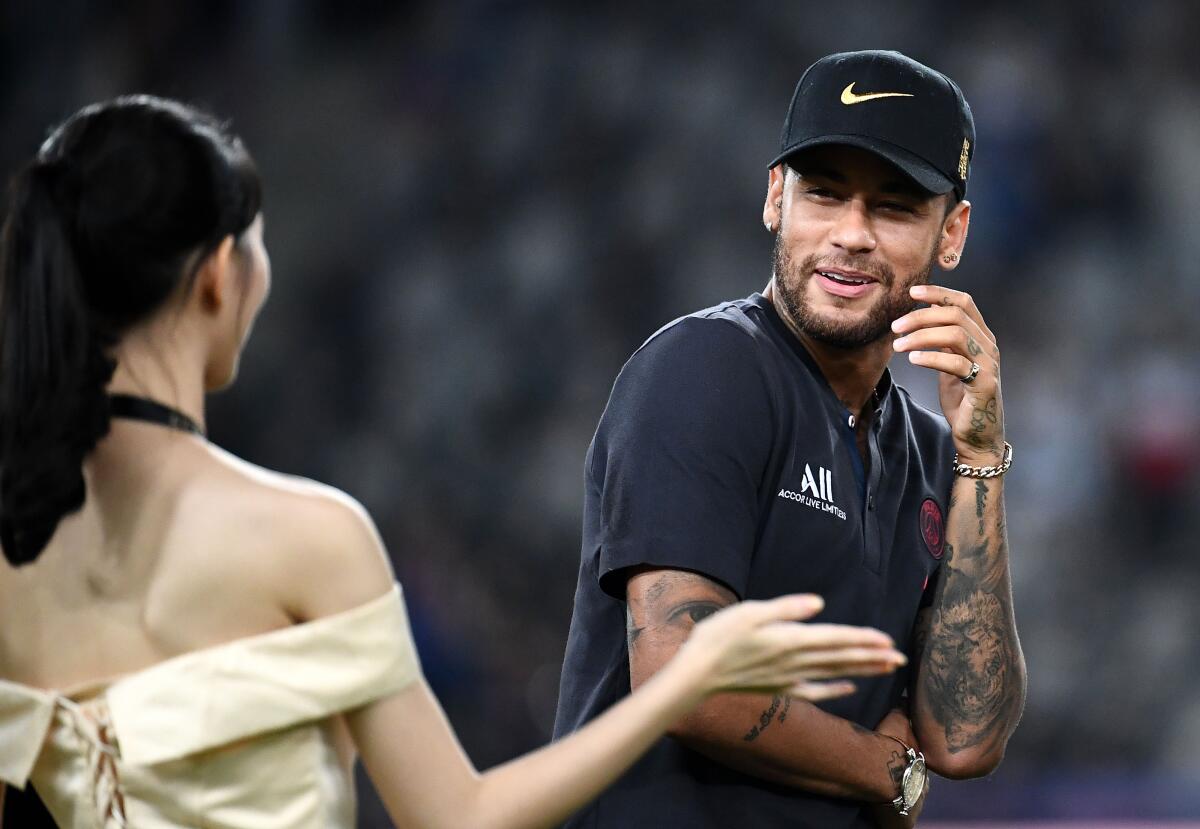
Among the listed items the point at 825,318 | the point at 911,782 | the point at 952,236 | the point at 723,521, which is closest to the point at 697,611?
the point at 723,521

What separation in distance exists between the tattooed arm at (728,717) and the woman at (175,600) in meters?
0.32

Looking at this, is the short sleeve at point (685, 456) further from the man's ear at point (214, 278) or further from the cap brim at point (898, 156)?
the man's ear at point (214, 278)

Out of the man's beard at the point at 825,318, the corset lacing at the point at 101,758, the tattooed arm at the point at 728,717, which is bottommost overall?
the corset lacing at the point at 101,758

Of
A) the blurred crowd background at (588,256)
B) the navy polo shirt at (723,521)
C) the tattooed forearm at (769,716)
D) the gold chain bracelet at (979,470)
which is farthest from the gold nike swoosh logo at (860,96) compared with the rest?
the blurred crowd background at (588,256)

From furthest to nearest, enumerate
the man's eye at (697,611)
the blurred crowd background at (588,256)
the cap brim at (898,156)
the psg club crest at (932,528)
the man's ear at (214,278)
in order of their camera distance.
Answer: the blurred crowd background at (588,256) → the psg club crest at (932,528) → the cap brim at (898,156) → the man's eye at (697,611) → the man's ear at (214,278)

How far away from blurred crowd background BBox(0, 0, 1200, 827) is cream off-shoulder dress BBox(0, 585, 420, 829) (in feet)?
15.6

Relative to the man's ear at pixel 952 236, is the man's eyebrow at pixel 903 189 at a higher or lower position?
→ higher

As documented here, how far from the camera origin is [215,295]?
1.94 meters

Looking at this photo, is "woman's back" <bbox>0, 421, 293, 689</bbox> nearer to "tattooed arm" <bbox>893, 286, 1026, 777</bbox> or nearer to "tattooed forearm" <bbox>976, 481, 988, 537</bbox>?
"tattooed arm" <bbox>893, 286, 1026, 777</bbox>

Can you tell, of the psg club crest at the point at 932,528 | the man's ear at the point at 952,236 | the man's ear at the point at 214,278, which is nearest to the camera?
the man's ear at the point at 214,278

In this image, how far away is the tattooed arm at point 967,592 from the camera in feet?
8.55

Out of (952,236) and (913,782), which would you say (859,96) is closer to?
(952,236)

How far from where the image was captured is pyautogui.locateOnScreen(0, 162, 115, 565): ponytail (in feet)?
5.90

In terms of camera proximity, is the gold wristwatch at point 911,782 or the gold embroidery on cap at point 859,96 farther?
the gold embroidery on cap at point 859,96
